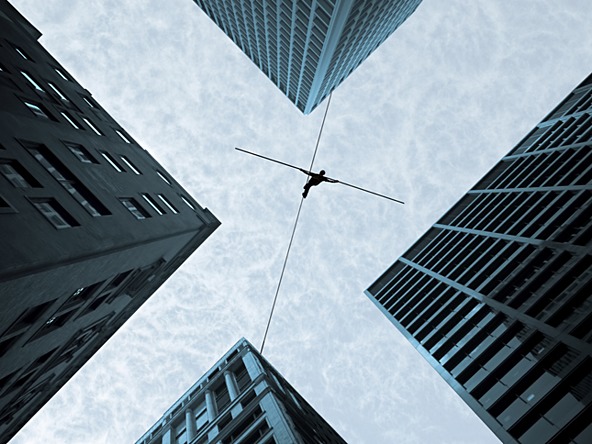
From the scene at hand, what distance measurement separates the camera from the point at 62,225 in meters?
19.8

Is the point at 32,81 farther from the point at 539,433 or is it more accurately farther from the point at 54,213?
the point at 539,433

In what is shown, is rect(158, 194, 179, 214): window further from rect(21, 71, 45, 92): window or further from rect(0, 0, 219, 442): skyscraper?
rect(21, 71, 45, 92): window

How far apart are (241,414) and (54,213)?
2350 centimetres

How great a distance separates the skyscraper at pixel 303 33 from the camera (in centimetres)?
5372

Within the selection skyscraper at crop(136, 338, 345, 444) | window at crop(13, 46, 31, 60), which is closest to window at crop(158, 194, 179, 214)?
window at crop(13, 46, 31, 60)

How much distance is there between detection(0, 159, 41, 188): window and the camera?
18969 mm

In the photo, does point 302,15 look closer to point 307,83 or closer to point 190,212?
point 307,83

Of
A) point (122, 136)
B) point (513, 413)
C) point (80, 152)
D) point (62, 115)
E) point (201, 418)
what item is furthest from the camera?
point (201, 418)

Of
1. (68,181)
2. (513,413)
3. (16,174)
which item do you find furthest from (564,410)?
(16,174)

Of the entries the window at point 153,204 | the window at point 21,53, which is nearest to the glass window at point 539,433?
the window at point 153,204

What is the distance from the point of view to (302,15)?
55.8m

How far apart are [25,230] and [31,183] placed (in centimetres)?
388

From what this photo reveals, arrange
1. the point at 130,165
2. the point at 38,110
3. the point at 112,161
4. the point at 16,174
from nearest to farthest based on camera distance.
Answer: the point at 16,174, the point at 38,110, the point at 112,161, the point at 130,165

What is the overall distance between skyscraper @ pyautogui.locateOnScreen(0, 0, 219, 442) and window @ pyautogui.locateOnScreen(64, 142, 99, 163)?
0.08 m
